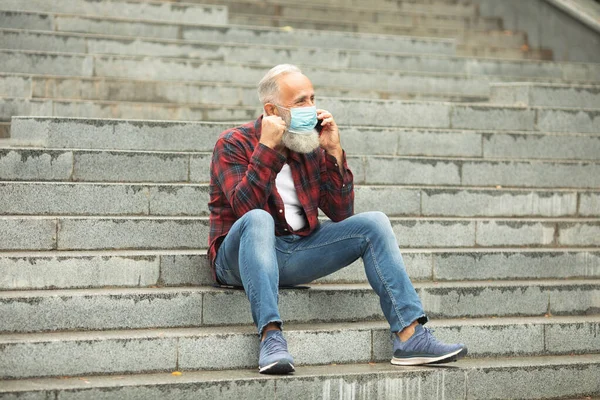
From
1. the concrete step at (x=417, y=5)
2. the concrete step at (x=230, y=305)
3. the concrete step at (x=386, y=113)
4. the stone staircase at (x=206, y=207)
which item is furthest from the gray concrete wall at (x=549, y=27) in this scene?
the concrete step at (x=230, y=305)

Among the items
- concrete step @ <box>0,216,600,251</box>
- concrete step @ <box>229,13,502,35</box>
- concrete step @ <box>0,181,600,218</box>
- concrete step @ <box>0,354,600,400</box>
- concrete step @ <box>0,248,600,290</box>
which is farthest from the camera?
concrete step @ <box>229,13,502,35</box>

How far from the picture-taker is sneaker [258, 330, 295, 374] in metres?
4.95

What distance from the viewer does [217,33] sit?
9.66 meters

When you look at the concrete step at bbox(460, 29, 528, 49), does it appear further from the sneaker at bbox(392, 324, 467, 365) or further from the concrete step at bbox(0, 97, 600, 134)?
the sneaker at bbox(392, 324, 467, 365)

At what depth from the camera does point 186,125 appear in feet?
23.8

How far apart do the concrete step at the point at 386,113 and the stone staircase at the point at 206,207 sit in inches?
0.6

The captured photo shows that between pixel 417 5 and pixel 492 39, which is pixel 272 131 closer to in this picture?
pixel 492 39

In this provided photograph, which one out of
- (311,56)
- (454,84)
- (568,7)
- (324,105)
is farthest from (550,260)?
(568,7)

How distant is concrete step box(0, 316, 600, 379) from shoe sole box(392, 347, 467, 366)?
0.25 metres

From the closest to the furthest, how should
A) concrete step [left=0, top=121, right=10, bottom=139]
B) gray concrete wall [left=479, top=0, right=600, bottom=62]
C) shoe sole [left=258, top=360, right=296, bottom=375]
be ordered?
1. shoe sole [left=258, top=360, right=296, bottom=375]
2. concrete step [left=0, top=121, right=10, bottom=139]
3. gray concrete wall [left=479, top=0, right=600, bottom=62]

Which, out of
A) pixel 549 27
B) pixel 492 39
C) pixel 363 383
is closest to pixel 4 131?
pixel 363 383

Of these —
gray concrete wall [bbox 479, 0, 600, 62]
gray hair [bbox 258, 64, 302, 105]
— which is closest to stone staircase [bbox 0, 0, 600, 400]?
gray concrete wall [bbox 479, 0, 600, 62]

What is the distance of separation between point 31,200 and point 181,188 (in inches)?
36.8

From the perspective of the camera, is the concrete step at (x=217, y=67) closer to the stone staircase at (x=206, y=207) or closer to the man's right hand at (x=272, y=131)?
the stone staircase at (x=206, y=207)
